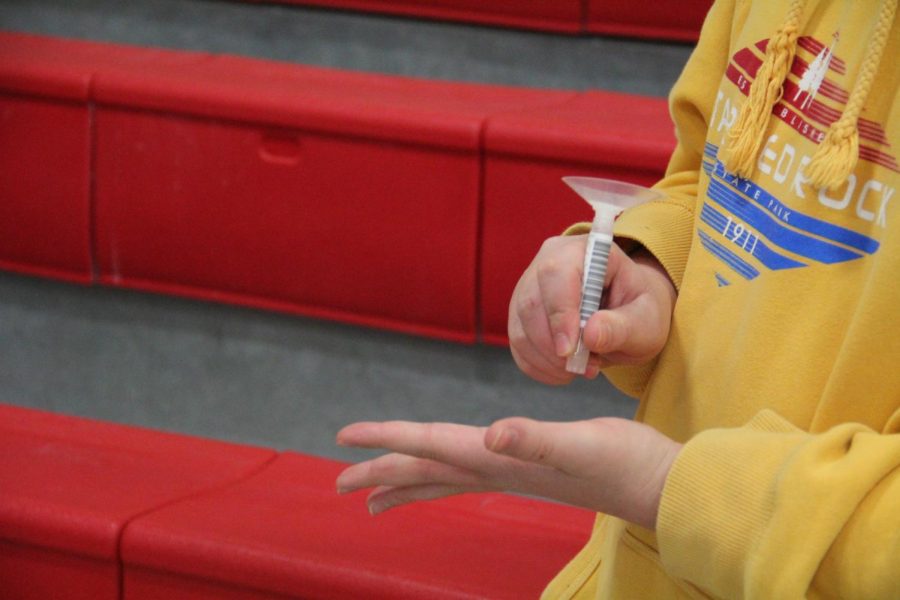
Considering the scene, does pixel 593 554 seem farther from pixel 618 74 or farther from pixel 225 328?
pixel 618 74

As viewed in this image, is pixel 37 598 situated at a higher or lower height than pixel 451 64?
lower

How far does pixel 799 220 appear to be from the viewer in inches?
15.4

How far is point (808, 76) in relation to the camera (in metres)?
0.40

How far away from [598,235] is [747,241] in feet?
0.16

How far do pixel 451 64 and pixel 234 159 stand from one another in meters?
0.26

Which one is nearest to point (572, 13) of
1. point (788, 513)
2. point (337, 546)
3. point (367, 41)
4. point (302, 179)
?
point (367, 41)

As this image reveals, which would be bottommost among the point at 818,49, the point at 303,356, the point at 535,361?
the point at 303,356

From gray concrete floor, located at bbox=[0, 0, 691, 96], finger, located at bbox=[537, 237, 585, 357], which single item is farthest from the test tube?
gray concrete floor, located at bbox=[0, 0, 691, 96]

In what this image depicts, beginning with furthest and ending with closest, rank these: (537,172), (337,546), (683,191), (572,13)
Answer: (572,13) → (537,172) → (337,546) → (683,191)

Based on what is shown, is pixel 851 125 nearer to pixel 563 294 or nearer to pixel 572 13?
pixel 563 294

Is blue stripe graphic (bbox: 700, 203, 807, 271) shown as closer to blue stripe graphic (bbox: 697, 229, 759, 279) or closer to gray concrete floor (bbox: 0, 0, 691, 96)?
blue stripe graphic (bbox: 697, 229, 759, 279)

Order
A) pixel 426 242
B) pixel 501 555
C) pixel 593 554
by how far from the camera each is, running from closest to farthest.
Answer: pixel 593 554 → pixel 501 555 → pixel 426 242

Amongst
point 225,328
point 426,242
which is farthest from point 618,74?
point 225,328

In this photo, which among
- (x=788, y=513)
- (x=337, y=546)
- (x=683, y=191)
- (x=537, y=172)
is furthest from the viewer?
(x=537, y=172)
